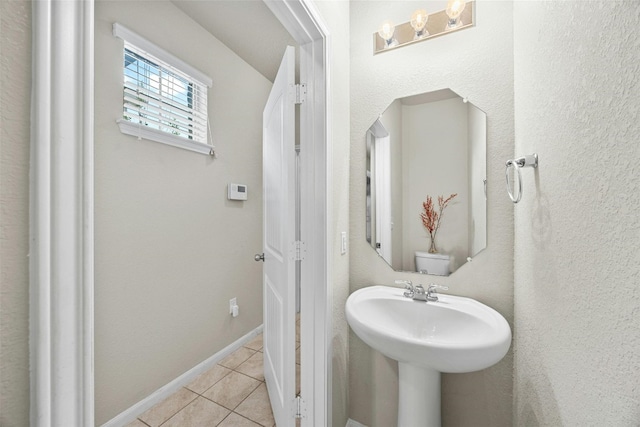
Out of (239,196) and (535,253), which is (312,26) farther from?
(239,196)

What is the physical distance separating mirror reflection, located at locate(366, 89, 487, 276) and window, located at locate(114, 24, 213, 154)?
4.32 feet

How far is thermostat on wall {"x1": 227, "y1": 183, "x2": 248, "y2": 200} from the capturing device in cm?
225

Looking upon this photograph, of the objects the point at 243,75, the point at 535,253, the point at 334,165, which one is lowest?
the point at 535,253

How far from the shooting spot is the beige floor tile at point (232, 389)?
1.73 metres

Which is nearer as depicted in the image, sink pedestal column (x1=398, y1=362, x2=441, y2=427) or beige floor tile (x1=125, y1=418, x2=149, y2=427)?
sink pedestal column (x1=398, y1=362, x2=441, y2=427)

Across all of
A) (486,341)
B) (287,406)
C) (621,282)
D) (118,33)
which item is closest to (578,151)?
(621,282)

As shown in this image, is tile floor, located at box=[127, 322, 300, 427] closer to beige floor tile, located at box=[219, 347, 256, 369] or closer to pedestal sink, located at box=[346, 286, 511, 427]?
beige floor tile, located at box=[219, 347, 256, 369]

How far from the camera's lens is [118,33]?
1485mm

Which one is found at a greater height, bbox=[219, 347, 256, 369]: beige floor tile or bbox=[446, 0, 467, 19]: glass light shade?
bbox=[446, 0, 467, 19]: glass light shade

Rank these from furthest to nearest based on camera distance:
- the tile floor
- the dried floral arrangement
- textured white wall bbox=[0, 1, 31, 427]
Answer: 1. the tile floor
2. the dried floral arrangement
3. textured white wall bbox=[0, 1, 31, 427]

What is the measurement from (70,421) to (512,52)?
175cm

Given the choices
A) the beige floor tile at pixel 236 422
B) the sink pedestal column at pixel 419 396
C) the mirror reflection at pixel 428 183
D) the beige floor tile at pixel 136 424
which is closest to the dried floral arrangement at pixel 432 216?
the mirror reflection at pixel 428 183

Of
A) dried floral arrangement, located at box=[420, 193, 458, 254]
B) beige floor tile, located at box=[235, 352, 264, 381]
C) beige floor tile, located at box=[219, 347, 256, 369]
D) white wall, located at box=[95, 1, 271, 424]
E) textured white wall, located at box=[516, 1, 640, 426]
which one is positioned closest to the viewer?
textured white wall, located at box=[516, 1, 640, 426]

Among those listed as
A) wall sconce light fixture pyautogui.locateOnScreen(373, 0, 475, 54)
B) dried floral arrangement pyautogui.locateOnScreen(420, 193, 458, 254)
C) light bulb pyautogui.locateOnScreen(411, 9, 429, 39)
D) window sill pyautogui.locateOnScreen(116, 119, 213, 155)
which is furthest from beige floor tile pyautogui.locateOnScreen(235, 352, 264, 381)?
light bulb pyautogui.locateOnScreen(411, 9, 429, 39)
